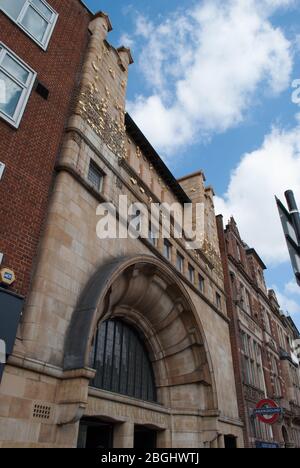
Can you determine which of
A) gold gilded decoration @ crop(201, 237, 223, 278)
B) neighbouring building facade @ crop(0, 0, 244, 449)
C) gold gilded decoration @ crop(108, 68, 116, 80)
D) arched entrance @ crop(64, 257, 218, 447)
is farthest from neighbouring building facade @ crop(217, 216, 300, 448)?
gold gilded decoration @ crop(108, 68, 116, 80)

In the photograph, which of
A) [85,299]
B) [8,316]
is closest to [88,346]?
[85,299]

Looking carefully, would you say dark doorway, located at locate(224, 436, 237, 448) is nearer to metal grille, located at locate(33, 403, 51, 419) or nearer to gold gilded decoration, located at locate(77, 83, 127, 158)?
metal grille, located at locate(33, 403, 51, 419)

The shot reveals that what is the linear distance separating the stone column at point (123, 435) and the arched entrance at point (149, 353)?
0.03 metres

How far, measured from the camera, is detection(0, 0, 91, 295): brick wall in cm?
847

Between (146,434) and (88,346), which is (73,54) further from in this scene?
(146,434)

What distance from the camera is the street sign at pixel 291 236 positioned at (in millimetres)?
4621

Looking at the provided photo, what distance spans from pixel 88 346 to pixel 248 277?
876 inches

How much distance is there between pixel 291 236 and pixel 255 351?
2242 centimetres

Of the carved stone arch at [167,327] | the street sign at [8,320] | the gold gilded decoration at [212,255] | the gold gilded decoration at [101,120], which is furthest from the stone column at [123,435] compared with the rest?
the gold gilded decoration at [212,255]

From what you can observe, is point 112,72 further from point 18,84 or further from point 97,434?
point 97,434

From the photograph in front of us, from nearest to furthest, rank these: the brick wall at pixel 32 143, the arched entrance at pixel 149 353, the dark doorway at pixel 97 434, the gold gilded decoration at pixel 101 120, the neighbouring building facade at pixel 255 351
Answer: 1. the brick wall at pixel 32 143
2. the arched entrance at pixel 149 353
3. the dark doorway at pixel 97 434
4. the gold gilded decoration at pixel 101 120
5. the neighbouring building facade at pixel 255 351

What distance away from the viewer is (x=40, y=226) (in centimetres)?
945

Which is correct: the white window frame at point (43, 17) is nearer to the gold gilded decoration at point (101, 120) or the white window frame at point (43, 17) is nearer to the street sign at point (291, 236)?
the gold gilded decoration at point (101, 120)

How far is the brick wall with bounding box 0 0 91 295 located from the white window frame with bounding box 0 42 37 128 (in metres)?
0.16
